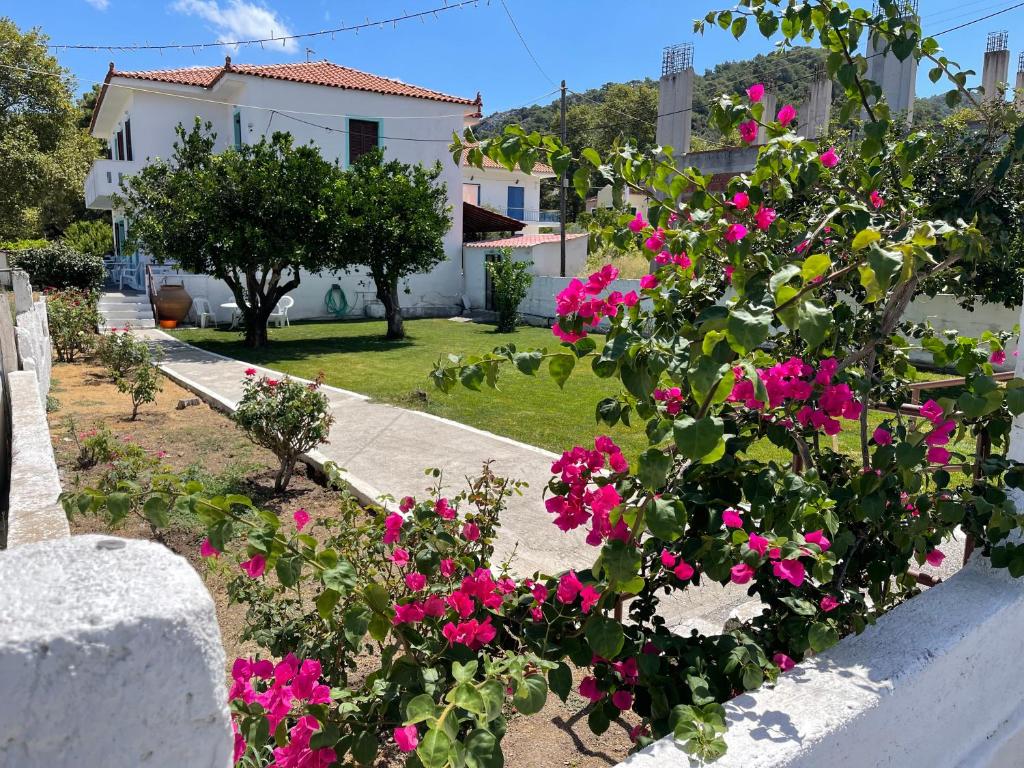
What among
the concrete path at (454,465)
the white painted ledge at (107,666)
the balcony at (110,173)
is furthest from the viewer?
the balcony at (110,173)

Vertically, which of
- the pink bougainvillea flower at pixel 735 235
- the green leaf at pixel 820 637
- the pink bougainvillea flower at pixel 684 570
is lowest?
the green leaf at pixel 820 637

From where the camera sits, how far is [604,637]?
167 centimetres

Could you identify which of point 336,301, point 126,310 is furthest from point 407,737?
point 336,301

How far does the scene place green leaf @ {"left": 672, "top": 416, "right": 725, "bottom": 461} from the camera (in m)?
1.39

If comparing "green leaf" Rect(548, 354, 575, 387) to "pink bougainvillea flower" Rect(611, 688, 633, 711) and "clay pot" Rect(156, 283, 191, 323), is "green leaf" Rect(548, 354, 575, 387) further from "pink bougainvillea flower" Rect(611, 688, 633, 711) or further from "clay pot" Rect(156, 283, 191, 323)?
"clay pot" Rect(156, 283, 191, 323)

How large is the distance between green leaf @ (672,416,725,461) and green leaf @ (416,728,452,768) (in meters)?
0.65

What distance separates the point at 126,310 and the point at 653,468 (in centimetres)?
2081

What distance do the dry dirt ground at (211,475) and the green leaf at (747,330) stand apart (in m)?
1.62

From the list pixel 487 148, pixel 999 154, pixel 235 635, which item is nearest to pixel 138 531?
pixel 235 635

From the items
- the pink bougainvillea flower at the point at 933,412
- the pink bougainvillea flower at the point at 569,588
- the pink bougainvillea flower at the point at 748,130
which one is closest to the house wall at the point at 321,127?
the pink bougainvillea flower at the point at 748,130

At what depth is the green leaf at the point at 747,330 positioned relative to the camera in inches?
51.3

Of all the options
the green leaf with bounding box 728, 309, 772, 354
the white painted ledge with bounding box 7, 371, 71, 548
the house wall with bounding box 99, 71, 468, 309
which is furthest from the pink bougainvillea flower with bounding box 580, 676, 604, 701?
the house wall with bounding box 99, 71, 468, 309

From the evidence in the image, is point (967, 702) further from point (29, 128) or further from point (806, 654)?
point (29, 128)

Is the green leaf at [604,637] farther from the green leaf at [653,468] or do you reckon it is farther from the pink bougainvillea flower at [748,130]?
the pink bougainvillea flower at [748,130]
